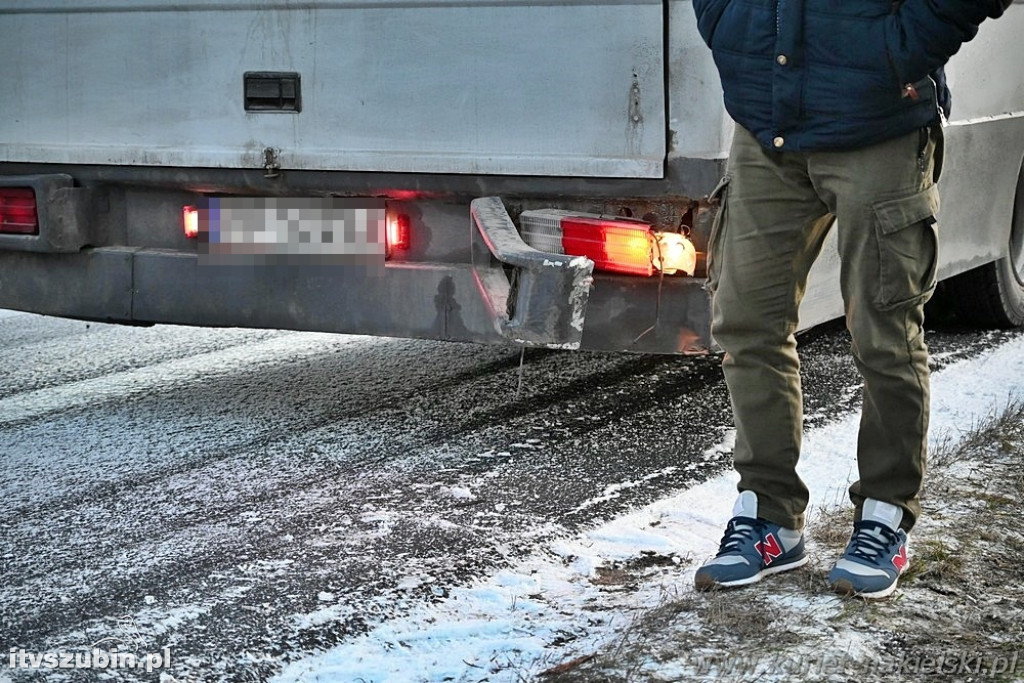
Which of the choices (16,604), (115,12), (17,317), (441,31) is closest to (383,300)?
(441,31)

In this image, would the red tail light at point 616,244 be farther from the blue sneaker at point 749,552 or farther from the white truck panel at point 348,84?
the blue sneaker at point 749,552

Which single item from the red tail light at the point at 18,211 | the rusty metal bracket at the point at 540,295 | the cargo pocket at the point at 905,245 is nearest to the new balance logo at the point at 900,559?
the cargo pocket at the point at 905,245

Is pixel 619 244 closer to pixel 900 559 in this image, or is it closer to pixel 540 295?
pixel 540 295

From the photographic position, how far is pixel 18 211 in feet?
15.8

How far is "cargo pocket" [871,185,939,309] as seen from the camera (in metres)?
3.03

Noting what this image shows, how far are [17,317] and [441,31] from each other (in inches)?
142

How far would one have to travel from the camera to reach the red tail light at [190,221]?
4715 millimetres

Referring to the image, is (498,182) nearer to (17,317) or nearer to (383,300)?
(383,300)

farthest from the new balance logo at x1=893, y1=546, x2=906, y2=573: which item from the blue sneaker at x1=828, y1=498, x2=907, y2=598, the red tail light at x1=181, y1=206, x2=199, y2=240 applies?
the red tail light at x1=181, y1=206, x2=199, y2=240

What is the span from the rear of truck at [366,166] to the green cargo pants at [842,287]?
2.60ft

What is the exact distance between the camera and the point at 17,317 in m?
7.01

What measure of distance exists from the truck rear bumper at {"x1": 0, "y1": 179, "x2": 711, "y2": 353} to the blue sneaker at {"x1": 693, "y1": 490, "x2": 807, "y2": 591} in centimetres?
87

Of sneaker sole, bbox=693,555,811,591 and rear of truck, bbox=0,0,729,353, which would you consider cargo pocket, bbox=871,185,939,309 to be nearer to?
sneaker sole, bbox=693,555,811,591

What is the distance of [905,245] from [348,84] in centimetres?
196
